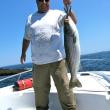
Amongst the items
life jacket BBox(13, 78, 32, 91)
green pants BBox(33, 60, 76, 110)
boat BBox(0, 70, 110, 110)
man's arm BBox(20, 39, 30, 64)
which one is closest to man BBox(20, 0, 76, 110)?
green pants BBox(33, 60, 76, 110)

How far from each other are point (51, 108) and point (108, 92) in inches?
50.6

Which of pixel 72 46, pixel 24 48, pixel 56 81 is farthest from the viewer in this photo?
pixel 24 48

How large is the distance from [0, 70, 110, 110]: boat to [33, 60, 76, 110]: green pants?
388mm

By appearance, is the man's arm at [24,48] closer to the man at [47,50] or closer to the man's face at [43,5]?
the man at [47,50]

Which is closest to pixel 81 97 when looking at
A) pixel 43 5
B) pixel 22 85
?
pixel 22 85

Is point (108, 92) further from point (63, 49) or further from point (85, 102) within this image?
point (63, 49)

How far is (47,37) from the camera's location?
16.3ft

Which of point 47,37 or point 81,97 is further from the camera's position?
point 81,97

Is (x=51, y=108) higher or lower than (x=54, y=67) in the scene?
lower

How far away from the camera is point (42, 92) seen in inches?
207

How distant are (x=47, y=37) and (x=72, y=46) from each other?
1.57ft

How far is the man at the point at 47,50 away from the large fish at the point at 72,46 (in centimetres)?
21

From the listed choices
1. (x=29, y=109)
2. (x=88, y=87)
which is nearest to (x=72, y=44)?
(x=88, y=87)

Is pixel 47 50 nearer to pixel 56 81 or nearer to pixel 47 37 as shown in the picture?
pixel 47 37
